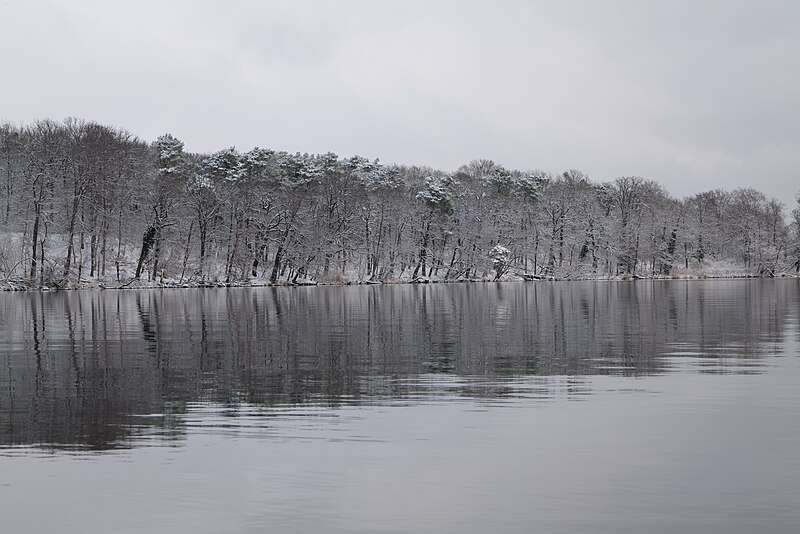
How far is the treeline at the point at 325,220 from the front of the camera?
84.6 metres

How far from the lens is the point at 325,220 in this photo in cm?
10688

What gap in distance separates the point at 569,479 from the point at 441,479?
1.49 metres

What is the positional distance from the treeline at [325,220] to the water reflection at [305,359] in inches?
1908

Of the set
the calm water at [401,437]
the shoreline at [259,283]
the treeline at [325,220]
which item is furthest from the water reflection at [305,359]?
the treeline at [325,220]

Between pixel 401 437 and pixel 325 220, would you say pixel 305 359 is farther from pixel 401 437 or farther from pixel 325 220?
pixel 325 220

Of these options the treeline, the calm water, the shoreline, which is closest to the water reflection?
the calm water

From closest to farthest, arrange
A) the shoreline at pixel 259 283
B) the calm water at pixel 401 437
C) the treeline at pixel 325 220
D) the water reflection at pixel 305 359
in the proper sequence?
1. the calm water at pixel 401 437
2. the water reflection at pixel 305 359
3. the shoreline at pixel 259 283
4. the treeline at pixel 325 220

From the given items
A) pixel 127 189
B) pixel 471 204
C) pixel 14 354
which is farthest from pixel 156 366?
pixel 471 204

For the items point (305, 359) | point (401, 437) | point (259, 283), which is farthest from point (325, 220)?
point (401, 437)

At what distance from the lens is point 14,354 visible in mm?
23047

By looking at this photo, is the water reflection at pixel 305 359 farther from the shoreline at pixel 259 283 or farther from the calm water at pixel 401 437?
the shoreline at pixel 259 283

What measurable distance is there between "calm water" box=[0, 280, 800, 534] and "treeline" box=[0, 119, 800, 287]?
63.9m

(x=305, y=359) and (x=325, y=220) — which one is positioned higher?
(x=325, y=220)

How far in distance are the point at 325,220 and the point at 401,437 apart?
95.7 metres
